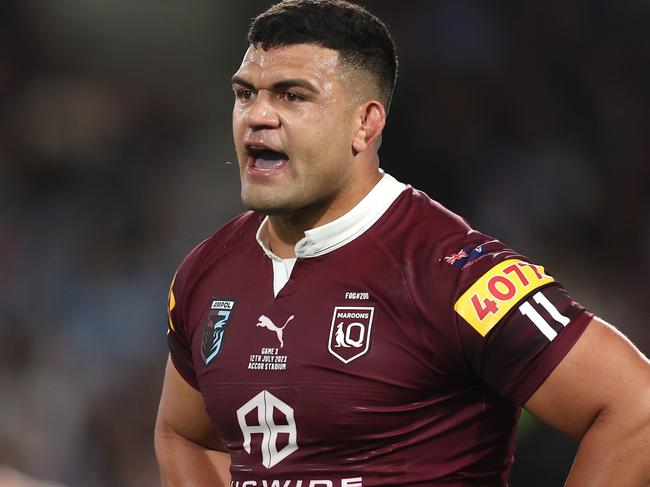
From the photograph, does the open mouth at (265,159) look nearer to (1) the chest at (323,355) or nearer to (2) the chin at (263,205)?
(2) the chin at (263,205)

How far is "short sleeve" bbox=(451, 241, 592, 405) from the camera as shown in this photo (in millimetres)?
2326

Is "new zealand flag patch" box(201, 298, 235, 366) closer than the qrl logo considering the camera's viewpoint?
No

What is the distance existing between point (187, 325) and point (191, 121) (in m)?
3.65

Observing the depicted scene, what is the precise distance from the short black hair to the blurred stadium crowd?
2.75 meters

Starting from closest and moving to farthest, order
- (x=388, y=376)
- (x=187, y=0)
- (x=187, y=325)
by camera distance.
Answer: (x=388, y=376), (x=187, y=325), (x=187, y=0)

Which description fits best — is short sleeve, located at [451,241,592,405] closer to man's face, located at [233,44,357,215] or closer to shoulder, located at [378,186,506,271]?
shoulder, located at [378,186,506,271]

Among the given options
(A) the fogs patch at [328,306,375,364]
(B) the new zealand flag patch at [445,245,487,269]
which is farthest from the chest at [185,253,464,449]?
(B) the new zealand flag patch at [445,245,487,269]

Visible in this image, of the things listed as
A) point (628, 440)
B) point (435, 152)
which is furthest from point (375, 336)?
point (435, 152)

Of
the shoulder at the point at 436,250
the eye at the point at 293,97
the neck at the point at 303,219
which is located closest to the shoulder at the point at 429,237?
the shoulder at the point at 436,250

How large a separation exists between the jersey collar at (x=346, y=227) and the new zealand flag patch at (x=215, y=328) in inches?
9.9

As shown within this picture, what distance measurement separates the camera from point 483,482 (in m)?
2.58

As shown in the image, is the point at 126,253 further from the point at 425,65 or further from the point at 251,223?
the point at 251,223

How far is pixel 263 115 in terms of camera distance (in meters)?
2.62

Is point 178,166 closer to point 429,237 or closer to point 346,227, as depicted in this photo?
point 346,227
